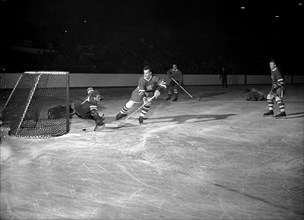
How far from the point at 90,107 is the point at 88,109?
313 millimetres

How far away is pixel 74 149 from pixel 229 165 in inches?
108

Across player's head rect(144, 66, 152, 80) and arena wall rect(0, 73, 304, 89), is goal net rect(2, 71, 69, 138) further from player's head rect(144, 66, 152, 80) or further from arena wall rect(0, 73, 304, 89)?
arena wall rect(0, 73, 304, 89)

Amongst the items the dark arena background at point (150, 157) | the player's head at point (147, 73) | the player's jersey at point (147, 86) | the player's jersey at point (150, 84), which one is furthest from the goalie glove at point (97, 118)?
the player's head at point (147, 73)

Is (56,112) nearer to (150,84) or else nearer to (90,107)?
(90,107)

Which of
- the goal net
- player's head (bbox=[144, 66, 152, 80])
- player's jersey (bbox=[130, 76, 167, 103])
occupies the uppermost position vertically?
player's head (bbox=[144, 66, 152, 80])

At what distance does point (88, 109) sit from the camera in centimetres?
769

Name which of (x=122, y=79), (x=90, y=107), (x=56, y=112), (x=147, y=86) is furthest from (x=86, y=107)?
(x=122, y=79)

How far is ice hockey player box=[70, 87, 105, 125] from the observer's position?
24.3 ft

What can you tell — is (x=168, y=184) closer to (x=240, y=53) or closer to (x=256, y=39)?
(x=240, y=53)

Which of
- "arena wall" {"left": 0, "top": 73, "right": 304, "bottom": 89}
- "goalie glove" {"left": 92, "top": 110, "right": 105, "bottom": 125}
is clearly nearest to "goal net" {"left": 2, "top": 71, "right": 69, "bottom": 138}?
"goalie glove" {"left": 92, "top": 110, "right": 105, "bottom": 125}

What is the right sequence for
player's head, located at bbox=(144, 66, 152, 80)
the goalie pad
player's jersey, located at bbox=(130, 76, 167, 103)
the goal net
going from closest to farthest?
the goal net
player's head, located at bbox=(144, 66, 152, 80)
player's jersey, located at bbox=(130, 76, 167, 103)
the goalie pad

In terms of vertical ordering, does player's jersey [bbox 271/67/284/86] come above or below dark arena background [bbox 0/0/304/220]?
above

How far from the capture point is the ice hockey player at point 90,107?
7.40 metres

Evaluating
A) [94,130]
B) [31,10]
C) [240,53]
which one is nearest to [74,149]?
[94,130]
